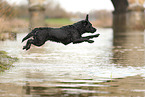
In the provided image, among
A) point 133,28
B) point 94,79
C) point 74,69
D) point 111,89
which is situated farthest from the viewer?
point 133,28

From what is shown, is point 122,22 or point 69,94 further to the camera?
point 122,22

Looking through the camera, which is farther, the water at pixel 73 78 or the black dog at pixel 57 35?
the black dog at pixel 57 35

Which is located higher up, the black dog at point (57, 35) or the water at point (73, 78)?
the black dog at point (57, 35)

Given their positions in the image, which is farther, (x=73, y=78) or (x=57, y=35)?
(x=57, y=35)

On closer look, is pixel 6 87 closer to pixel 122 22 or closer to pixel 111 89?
pixel 111 89

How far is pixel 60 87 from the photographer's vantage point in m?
8.86

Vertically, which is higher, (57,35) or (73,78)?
(57,35)

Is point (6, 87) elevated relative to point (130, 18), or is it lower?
lower

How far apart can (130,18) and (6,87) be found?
34.0 m

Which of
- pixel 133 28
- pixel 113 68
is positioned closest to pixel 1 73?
pixel 113 68

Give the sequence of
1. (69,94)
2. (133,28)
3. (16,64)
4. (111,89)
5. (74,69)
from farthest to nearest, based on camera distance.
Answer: (133,28)
(16,64)
(74,69)
(111,89)
(69,94)

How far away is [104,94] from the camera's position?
8.18 m

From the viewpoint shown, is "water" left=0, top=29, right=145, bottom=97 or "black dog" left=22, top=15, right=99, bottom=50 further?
"black dog" left=22, top=15, right=99, bottom=50

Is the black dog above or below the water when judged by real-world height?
above
